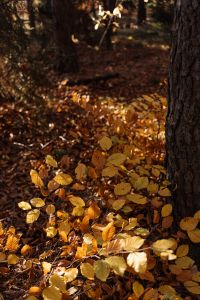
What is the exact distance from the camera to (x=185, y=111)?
251 centimetres

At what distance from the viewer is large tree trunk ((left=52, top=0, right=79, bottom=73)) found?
9.41 metres

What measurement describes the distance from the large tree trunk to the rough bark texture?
761 cm

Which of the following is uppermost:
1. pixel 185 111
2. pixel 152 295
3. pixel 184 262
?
pixel 185 111

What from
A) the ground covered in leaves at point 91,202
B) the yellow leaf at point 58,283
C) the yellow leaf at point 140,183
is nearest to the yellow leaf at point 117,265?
the ground covered in leaves at point 91,202

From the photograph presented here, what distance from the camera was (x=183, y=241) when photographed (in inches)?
114

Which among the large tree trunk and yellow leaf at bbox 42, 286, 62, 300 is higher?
the large tree trunk

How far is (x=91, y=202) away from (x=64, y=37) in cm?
736

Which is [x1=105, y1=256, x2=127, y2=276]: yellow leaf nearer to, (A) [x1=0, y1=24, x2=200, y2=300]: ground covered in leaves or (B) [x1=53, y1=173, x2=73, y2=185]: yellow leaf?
(A) [x1=0, y1=24, x2=200, y2=300]: ground covered in leaves

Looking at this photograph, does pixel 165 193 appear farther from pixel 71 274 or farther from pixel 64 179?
pixel 71 274

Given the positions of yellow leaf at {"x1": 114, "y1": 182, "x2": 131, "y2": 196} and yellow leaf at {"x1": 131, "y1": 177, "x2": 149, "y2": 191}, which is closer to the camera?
yellow leaf at {"x1": 114, "y1": 182, "x2": 131, "y2": 196}

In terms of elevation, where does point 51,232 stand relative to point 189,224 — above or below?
below

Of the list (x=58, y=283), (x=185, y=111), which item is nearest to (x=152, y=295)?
(x=58, y=283)

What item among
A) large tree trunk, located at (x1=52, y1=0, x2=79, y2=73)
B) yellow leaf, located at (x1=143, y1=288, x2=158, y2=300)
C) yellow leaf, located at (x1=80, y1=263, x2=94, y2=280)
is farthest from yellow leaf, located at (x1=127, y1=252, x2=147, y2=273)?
large tree trunk, located at (x1=52, y1=0, x2=79, y2=73)

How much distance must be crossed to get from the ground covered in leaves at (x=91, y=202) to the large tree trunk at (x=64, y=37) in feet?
2.10
